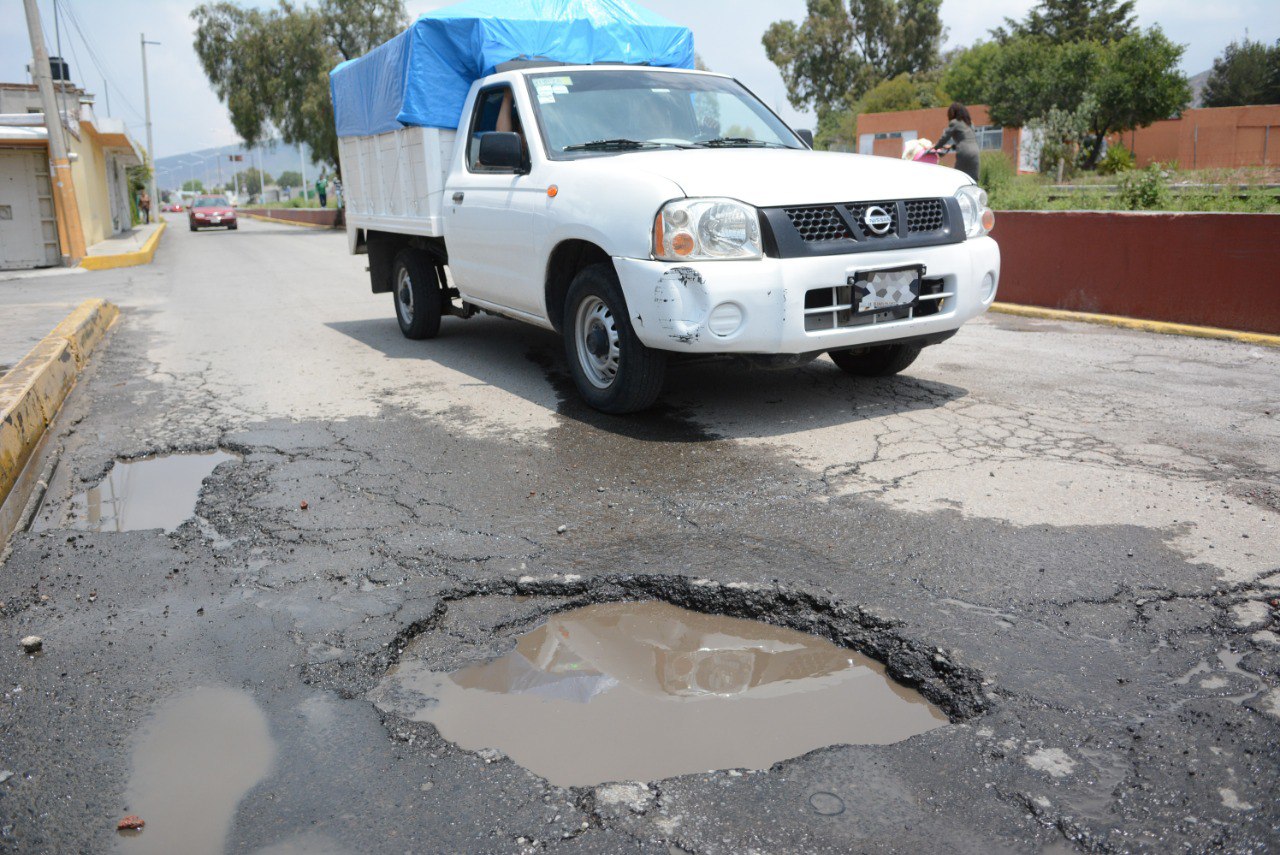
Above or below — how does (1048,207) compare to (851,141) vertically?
below

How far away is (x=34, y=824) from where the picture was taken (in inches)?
86.8

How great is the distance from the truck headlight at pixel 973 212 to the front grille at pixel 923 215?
26 cm

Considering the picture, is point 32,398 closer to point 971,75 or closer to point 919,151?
point 919,151

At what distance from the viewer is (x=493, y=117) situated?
21.6 ft

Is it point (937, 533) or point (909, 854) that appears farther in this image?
point (937, 533)

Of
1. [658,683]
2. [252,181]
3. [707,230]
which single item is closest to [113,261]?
[707,230]

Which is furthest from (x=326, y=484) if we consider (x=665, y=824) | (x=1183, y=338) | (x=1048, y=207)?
(x=1048, y=207)

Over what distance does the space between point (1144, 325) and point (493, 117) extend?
17.5 feet

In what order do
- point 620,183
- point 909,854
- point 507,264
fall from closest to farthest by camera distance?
point 909,854
point 620,183
point 507,264

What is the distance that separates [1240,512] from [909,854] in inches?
102

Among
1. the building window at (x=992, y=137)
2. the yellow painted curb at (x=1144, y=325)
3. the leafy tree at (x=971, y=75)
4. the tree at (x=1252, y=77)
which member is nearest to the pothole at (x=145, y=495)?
the yellow painted curb at (x=1144, y=325)

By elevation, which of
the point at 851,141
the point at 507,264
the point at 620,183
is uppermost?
the point at 851,141

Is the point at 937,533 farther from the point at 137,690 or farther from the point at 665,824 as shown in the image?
the point at 137,690

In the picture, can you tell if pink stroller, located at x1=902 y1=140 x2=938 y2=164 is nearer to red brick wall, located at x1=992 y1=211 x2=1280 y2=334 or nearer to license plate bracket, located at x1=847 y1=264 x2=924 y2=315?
red brick wall, located at x1=992 y1=211 x2=1280 y2=334
